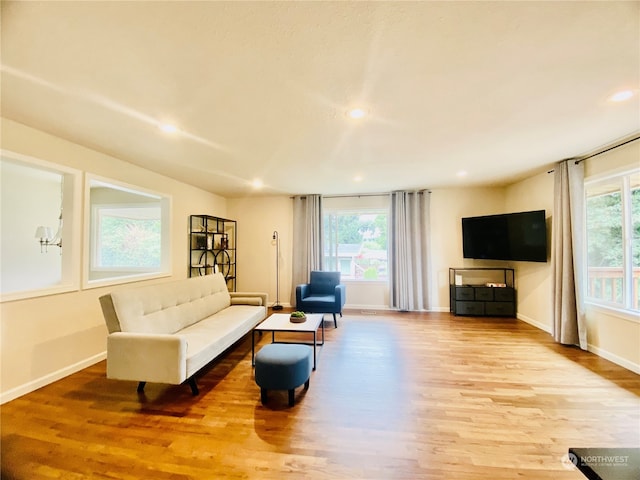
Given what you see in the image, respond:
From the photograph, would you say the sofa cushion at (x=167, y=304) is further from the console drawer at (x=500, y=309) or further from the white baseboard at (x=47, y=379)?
the console drawer at (x=500, y=309)

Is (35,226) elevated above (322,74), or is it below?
below

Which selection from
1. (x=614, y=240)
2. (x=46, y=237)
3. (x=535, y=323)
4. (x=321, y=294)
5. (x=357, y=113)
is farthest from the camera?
(x=321, y=294)

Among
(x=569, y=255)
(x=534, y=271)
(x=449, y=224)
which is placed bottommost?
(x=534, y=271)

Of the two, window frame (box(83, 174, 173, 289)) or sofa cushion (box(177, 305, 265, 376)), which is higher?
window frame (box(83, 174, 173, 289))

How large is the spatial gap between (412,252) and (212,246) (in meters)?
4.07

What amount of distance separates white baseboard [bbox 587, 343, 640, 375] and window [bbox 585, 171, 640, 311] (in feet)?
1.83

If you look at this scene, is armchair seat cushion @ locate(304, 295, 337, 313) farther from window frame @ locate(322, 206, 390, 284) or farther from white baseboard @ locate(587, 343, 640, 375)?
white baseboard @ locate(587, 343, 640, 375)

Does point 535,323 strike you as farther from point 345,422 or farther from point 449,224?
point 345,422

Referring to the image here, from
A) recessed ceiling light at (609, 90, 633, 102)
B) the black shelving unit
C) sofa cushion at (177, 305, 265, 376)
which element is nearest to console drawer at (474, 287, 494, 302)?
recessed ceiling light at (609, 90, 633, 102)

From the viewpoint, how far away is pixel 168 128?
2.45 metres

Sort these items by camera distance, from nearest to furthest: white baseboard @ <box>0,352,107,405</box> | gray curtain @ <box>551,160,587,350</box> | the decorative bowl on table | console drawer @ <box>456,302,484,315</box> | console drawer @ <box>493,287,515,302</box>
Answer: white baseboard @ <box>0,352,107,405</box>, the decorative bowl on table, gray curtain @ <box>551,160,587,350</box>, console drawer @ <box>493,287,515,302</box>, console drawer @ <box>456,302,484,315</box>

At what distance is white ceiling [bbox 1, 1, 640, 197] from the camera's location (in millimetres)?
1262

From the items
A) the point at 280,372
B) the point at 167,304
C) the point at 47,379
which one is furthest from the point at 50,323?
the point at 280,372

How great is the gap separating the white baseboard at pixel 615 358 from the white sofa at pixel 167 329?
4.24m
